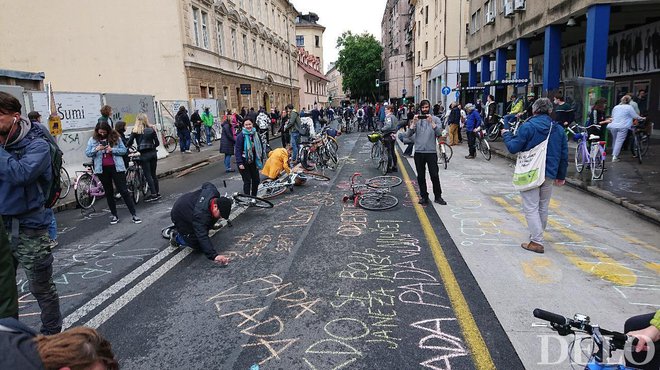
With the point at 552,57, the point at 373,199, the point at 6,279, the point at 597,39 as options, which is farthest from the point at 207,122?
the point at 6,279

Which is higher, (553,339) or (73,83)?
(73,83)

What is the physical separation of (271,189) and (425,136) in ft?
11.6

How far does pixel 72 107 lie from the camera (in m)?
13.1

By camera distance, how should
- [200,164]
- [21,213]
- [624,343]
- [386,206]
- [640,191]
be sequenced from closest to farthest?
[624,343], [21,213], [386,206], [640,191], [200,164]

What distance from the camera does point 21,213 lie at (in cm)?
331

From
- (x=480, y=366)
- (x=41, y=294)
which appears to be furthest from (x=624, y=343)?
(x=41, y=294)

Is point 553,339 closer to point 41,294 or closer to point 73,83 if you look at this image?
point 41,294

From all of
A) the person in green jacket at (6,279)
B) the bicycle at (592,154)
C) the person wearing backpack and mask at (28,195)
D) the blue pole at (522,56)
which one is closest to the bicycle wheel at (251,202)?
the person wearing backpack and mask at (28,195)

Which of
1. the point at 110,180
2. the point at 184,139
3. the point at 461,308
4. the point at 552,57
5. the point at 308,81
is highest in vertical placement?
the point at 308,81

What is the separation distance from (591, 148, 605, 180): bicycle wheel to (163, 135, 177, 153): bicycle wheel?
52.8 feet

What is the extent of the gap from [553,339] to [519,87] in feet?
73.1

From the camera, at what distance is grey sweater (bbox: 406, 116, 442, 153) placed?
814 centimetres

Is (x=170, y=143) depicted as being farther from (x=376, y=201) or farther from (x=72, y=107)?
(x=376, y=201)

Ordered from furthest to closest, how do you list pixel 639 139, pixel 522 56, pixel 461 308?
pixel 522 56
pixel 639 139
pixel 461 308
